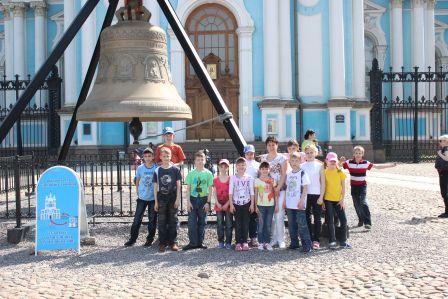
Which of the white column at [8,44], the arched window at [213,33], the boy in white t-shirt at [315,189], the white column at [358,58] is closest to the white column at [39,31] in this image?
the white column at [8,44]

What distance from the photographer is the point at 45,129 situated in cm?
2498

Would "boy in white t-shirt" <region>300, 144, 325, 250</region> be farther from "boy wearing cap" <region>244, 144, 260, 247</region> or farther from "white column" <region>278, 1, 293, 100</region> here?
"white column" <region>278, 1, 293, 100</region>

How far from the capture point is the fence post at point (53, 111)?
22906 mm

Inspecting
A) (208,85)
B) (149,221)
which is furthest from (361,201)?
(149,221)

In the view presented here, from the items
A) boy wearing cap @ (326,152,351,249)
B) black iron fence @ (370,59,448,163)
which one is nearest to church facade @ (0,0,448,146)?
black iron fence @ (370,59,448,163)

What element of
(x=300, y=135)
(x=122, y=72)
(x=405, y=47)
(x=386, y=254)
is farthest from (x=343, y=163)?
(x=405, y=47)

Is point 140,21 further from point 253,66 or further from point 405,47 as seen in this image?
point 405,47

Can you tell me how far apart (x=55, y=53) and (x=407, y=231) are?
5.53m

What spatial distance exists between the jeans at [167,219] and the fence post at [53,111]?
16.8 metres

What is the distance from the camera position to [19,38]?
2748 cm

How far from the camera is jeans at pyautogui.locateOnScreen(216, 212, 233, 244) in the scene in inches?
295

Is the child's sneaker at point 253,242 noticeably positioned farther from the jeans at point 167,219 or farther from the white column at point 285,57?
the white column at point 285,57

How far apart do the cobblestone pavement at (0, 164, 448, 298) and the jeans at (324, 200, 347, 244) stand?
0.72ft

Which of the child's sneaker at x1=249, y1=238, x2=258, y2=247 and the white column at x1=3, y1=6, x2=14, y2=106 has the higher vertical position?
the white column at x1=3, y1=6, x2=14, y2=106
